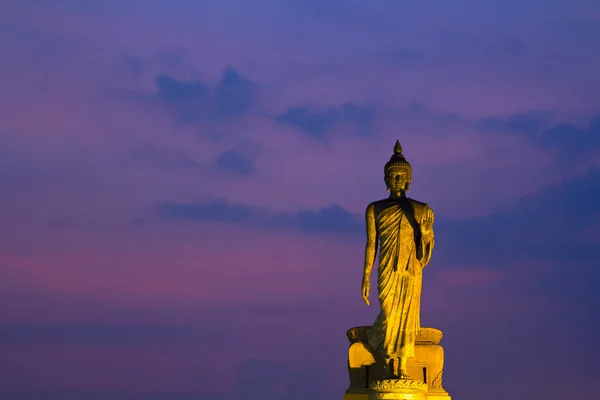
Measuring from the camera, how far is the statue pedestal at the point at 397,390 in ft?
66.2

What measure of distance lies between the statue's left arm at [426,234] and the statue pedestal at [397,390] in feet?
7.27

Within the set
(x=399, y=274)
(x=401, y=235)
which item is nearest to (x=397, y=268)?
(x=399, y=274)

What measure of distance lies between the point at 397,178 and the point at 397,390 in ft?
12.8

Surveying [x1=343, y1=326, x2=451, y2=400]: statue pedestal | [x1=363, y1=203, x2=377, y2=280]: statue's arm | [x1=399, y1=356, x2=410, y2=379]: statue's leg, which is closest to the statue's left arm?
[x1=363, y1=203, x2=377, y2=280]: statue's arm

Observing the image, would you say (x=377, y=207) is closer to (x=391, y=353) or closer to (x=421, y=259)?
(x=421, y=259)

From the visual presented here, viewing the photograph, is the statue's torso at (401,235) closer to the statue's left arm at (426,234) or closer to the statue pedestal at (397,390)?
the statue's left arm at (426,234)

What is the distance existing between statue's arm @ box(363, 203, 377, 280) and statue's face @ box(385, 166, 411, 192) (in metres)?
0.56

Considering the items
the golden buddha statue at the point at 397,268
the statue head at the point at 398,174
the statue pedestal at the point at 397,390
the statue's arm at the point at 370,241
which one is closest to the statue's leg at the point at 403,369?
the golden buddha statue at the point at 397,268

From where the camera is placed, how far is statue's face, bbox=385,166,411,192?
21609mm

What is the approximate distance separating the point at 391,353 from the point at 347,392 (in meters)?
1.10

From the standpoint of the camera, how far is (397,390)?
2020 centimetres

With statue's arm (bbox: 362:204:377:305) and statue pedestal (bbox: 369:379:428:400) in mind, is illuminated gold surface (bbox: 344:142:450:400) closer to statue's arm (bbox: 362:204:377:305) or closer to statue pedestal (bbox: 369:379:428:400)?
statue's arm (bbox: 362:204:377:305)

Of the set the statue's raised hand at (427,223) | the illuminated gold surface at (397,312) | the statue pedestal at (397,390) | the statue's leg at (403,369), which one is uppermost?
the statue's raised hand at (427,223)

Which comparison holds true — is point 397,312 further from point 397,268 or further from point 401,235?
point 401,235
